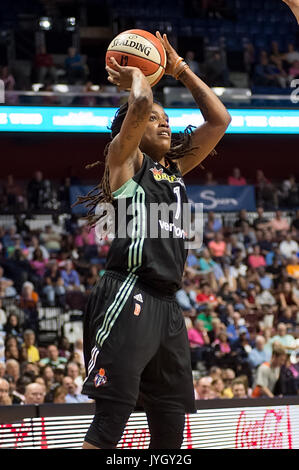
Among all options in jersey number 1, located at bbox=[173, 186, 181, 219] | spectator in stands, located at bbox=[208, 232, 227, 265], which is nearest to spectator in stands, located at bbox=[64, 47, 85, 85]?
spectator in stands, located at bbox=[208, 232, 227, 265]

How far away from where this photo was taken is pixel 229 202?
1600cm

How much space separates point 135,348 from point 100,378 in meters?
0.21

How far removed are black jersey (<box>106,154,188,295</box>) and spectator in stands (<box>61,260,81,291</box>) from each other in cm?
896

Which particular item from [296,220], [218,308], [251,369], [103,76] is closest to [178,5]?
[103,76]

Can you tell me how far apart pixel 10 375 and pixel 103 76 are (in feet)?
28.5

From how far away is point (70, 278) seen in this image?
12852 millimetres

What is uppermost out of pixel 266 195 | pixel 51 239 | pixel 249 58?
pixel 249 58

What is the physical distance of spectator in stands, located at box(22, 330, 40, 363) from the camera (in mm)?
10473

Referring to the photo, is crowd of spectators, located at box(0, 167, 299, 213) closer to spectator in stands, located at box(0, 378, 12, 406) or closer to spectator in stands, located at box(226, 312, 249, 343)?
spectator in stands, located at box(226, 312, 249, 343)

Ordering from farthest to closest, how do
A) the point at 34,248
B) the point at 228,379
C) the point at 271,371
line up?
the point at 34,248
the point at 271,371
the point at 228,379

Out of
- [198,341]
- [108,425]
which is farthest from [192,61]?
[108,425]

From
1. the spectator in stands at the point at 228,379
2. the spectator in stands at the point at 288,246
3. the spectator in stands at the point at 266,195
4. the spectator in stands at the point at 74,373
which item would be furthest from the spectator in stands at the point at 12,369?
the spectator in stands at the point at 266,195

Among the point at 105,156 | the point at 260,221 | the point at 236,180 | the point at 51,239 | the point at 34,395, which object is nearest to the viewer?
the point at 105,156

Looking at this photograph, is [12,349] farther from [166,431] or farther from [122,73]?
[122,73]
